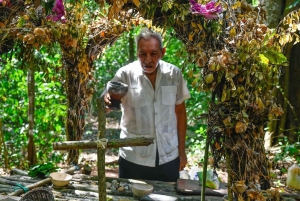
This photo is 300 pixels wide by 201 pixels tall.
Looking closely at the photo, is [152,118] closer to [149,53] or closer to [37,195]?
[149,53]

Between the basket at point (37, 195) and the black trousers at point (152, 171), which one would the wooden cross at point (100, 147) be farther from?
the black trousers at point (152, 171)

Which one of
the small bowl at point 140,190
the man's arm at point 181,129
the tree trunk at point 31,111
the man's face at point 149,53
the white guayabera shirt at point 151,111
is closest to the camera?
the small bowl at point 140,190

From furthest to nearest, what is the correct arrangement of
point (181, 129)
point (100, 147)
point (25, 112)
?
point (25, 112) → point (181, 129) → point (100, 147)

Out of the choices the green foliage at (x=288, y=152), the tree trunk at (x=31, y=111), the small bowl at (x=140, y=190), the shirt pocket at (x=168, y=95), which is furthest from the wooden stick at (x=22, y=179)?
the green foliage at (x=288, y=152)

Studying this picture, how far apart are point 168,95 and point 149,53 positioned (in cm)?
45

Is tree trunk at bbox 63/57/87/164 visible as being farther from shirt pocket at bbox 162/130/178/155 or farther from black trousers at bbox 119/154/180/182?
shirt pocket at bbox 162/130/178/155

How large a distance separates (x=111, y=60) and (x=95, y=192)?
22.5 ft

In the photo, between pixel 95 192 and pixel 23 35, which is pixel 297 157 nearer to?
pixel 95 192

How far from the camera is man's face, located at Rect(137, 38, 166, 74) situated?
9.59 ft

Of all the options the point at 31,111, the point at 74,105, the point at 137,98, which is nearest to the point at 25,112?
the point at 31,111

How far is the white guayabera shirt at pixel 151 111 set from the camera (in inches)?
123

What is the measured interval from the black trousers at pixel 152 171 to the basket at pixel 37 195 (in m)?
1.00

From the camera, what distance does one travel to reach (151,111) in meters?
3.12

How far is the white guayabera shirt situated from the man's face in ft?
0.67
